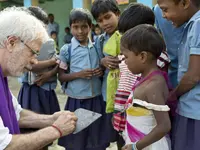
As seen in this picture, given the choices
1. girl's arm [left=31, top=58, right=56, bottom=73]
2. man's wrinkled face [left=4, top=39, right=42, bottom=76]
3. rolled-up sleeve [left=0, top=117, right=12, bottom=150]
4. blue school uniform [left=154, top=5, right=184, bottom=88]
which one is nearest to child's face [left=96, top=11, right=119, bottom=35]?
blue school uniform [left=154, top=5, right=184, bottom=88]

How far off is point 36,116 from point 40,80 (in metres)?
0.78

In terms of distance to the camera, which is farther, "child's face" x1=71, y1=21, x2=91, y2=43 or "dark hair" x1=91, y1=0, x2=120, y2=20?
"child's face" x1=71, y1=21, x2=91, y2=43

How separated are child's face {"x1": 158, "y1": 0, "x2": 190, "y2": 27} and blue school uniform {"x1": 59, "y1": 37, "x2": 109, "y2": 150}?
1.12 meters

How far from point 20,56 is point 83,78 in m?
1.06

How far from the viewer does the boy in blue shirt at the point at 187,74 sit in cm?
155

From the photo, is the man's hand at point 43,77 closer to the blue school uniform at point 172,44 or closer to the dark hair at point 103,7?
the dark hair at point 103,7

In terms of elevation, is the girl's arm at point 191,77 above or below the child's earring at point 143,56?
below

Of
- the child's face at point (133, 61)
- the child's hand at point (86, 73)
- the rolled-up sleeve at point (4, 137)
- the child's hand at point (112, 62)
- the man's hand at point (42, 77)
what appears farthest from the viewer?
the man's hand at point (42, 77)

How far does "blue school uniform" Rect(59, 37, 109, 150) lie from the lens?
8.86 ft

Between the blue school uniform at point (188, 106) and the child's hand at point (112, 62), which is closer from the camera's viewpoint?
the blue school uniform at point (188, 106)

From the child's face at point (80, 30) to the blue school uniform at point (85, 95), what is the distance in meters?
0.05

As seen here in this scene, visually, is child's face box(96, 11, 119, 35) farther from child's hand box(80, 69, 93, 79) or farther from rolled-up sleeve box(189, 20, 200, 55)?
rolled-up sleeve box(189, 20, 200, 55)

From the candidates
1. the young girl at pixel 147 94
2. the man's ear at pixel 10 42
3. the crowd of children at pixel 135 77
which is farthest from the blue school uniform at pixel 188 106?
the man's ear at pixel 10 42

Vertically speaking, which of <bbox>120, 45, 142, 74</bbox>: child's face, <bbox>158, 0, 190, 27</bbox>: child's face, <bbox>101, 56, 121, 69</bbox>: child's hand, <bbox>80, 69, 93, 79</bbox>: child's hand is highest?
<bbox>158, 0, 190, 27</bbox>: child's face
